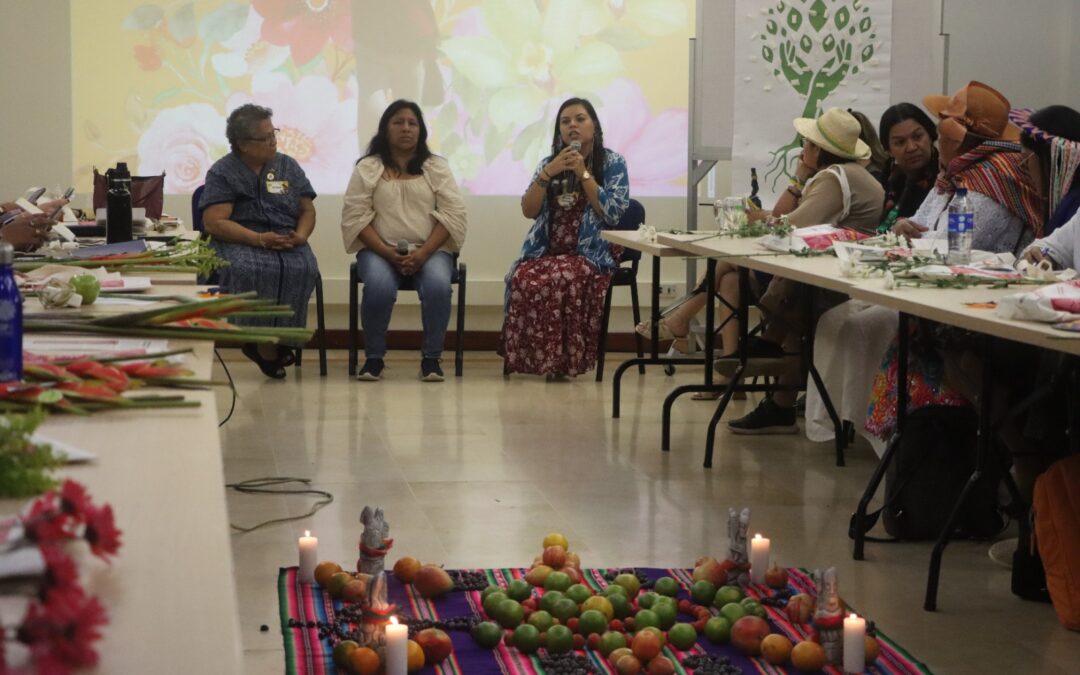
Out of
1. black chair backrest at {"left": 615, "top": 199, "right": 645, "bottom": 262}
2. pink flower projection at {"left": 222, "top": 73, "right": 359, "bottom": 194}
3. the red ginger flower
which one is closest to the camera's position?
the red ginger flower

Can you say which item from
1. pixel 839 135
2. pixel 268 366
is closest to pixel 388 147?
pixel 268 366

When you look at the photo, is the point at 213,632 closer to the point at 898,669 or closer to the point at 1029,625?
the point at 898,669

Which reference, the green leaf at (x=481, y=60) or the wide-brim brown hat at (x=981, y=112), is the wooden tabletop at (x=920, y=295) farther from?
the green leaf at (x=481, y=60)

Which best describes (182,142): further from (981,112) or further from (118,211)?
(981,112)

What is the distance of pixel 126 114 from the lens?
292 inches

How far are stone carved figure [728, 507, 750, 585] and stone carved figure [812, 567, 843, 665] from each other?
0.41 m

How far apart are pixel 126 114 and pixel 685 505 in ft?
14.8

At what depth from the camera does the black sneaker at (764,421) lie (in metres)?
5.36

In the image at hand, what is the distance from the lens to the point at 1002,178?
4480 mm

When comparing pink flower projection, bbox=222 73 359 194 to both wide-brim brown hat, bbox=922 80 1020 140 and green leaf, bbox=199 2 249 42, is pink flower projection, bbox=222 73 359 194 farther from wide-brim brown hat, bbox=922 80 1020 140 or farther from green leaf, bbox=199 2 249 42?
wide-brim brown hat, bbox=922 80 1020 140

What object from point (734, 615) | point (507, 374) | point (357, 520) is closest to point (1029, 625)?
point (734, 615)

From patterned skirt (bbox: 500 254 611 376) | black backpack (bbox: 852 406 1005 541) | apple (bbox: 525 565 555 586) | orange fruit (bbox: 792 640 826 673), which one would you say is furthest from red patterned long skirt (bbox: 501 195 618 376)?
orange fruit (bbox: 792 640 826 673)

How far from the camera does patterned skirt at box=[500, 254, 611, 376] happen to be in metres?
6.62

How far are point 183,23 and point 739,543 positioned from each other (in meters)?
5.28
